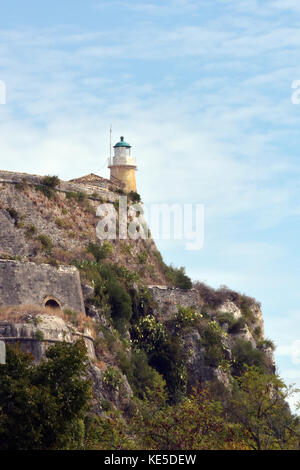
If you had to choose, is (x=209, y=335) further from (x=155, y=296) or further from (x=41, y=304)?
(x=41, y=304)

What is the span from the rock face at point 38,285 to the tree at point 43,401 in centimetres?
1153

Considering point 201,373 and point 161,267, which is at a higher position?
point 161,267

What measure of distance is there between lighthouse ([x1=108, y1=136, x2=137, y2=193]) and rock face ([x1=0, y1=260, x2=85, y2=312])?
19039 mm

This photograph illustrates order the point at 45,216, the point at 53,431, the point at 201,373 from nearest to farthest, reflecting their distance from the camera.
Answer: the point at 53,431 → the point at 201,373 → the point at 45,216

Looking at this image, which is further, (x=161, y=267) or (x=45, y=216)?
(x=161, y=267)

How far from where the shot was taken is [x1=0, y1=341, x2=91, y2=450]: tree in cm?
4956

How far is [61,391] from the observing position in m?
51.6

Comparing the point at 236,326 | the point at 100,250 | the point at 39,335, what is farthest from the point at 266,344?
the point at 39,335

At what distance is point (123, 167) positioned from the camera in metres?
86.9

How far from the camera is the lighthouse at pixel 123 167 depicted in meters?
86.7

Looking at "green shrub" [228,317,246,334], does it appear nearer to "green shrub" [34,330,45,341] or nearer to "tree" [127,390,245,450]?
"green shrub" [34,330,45,341]

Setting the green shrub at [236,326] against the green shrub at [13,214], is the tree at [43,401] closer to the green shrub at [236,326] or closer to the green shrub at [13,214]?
the green shrub at [13,214]
